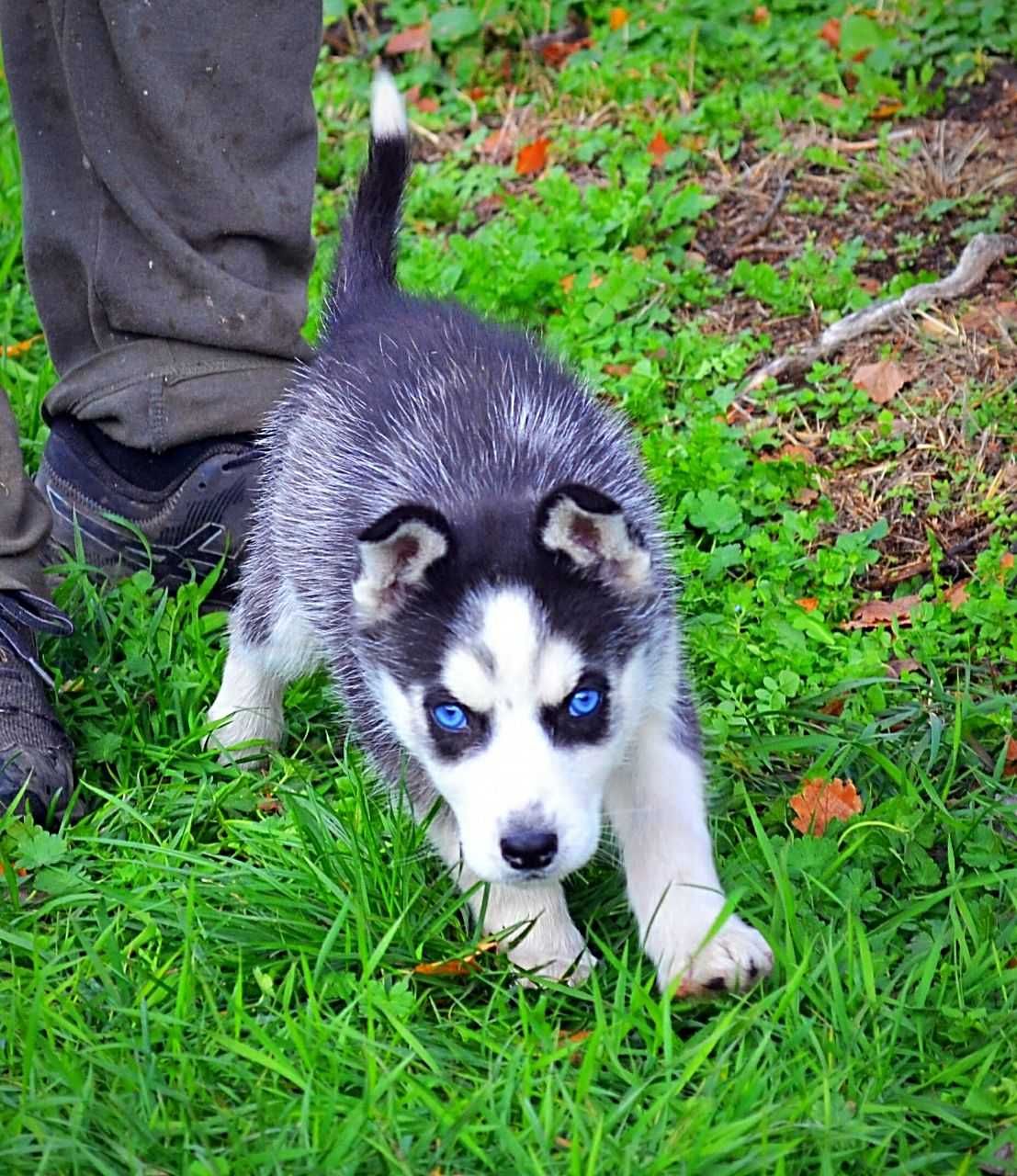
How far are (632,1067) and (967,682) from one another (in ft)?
4.79

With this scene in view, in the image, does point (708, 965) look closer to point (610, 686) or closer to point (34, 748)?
point (610, 686)

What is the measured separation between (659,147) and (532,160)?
20.0 inches

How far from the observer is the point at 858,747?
3525 mm

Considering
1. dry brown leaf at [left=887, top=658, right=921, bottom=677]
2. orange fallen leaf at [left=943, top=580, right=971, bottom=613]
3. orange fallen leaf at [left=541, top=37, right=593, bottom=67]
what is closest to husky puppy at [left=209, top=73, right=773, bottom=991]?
dry brown leaf at [left=887, top=658, right=921, bottom=677]

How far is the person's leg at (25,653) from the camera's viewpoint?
359cm

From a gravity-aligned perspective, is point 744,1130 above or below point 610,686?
below

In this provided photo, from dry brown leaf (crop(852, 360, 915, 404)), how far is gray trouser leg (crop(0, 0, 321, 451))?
1.71 m

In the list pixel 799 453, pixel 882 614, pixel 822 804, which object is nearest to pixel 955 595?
pixel 882 614

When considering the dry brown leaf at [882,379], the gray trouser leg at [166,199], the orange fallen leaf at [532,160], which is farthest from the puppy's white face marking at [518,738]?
the orange fallen leaf at [532,160]

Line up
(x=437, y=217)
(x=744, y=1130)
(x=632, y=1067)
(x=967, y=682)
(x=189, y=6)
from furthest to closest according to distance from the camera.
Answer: (x=437, y=217) < (x=189, y=6) < (x=967, y=682) < (x=632, y=1067) < (x=744, y=1130)

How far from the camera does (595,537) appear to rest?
302 cm

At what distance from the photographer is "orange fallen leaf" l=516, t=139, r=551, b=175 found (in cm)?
634

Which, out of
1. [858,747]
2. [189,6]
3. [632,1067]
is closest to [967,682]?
[858,747]

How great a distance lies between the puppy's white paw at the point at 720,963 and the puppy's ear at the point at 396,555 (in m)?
0.86
